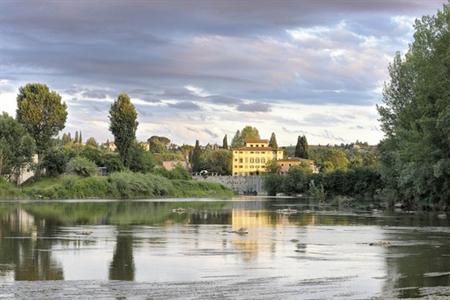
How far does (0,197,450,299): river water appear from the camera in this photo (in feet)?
61.0

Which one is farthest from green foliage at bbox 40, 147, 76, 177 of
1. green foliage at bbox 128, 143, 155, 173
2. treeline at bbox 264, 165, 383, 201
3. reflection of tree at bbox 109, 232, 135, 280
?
reflection of tree at bbox 109, 232, 135, 280

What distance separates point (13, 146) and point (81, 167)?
16.0 meters

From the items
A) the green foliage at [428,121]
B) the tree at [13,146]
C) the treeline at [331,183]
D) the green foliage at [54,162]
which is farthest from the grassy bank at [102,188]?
the green foliage at [428,121]

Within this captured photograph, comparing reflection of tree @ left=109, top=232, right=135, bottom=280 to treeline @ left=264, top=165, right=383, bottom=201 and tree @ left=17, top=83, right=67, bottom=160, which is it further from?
treeline @ left=264, top=165, right=383, bottom=201

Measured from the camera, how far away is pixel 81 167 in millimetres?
119062

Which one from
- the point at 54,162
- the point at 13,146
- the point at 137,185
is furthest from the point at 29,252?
the point at 137,185

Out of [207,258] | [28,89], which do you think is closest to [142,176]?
[28,89]

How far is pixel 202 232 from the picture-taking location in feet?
130

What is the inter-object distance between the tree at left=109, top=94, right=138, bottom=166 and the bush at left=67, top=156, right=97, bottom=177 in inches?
385

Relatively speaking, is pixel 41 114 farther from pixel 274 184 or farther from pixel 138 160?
pixel 274 184

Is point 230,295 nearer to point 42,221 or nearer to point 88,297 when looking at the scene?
point 88,297

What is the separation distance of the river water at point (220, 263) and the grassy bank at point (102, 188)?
64.3m

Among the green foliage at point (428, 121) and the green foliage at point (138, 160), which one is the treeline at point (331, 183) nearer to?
the green foliage at point (138, 160)

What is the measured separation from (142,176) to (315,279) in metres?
107
